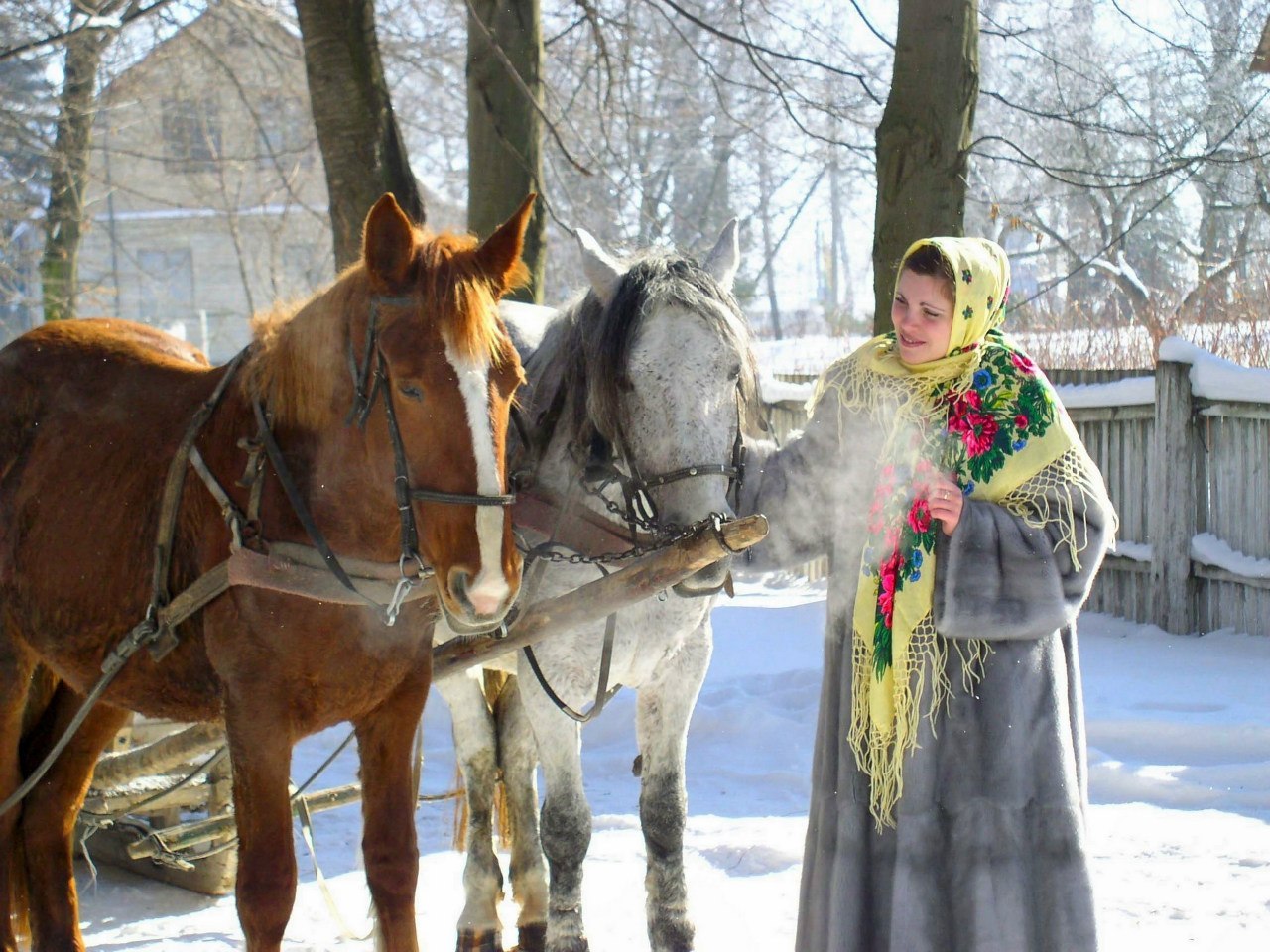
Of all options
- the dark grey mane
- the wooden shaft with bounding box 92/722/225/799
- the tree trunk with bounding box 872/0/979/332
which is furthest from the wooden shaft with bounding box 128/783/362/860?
the tree trunk with bounding box 872/0/979/332

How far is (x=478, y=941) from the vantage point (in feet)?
13.1

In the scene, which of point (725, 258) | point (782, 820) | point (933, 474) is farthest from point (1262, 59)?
point (933, 474)

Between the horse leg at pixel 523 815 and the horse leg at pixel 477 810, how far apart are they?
5 cm

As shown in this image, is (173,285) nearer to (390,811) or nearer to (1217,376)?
(1217,376)

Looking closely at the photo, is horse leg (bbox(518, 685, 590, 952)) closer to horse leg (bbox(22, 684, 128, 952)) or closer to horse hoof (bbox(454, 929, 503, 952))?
horse hoof (bbox(454, 929, 503, 952))

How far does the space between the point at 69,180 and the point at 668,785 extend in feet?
41.9

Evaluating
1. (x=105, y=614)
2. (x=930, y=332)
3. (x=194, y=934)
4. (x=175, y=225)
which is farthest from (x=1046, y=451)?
(x=175, y=225)

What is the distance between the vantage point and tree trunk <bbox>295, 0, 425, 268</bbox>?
20.9 feet

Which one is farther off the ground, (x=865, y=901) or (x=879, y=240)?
(x=879, y=240)

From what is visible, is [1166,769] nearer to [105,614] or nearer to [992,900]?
[992,900]

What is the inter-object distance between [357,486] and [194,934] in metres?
2.28

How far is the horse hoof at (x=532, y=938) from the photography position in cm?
398

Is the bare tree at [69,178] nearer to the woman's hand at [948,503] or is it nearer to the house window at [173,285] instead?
the woman's hand at [948,503]

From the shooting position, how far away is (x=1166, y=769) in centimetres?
546
